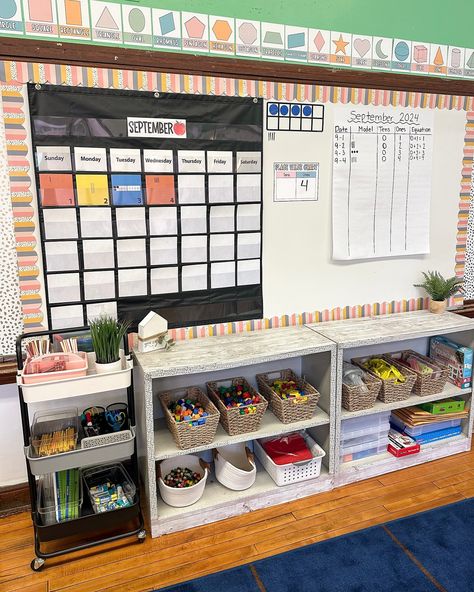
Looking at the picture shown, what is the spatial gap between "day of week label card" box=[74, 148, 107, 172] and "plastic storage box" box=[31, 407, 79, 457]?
1.04 metres

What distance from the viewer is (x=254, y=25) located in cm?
212

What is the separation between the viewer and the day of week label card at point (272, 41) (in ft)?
7.06

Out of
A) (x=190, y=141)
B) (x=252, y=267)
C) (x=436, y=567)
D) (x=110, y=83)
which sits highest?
(x=110, y=83)

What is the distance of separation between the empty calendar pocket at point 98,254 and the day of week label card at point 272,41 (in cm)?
108

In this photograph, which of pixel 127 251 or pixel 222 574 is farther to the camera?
pixel 127 251

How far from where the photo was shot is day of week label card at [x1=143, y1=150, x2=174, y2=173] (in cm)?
206

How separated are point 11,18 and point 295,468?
2153 millimetres

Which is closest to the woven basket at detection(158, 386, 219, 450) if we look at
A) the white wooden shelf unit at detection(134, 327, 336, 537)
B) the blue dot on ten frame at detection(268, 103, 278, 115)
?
the white wooden shelf unit at detection(134, 327, 336, 537)

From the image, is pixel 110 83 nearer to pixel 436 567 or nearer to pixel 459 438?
pixel 436 567

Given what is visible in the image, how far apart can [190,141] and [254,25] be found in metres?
0.57

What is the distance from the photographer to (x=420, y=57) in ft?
8.16

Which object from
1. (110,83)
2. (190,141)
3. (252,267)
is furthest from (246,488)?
(110,83)

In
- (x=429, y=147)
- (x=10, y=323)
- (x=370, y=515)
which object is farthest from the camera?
(x=429, y=147)

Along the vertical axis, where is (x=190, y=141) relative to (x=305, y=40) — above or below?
below
